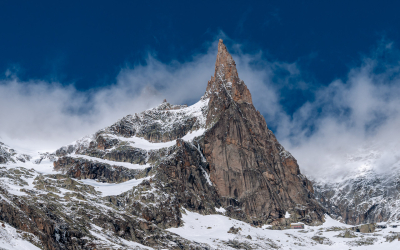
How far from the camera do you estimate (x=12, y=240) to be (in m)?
74.9

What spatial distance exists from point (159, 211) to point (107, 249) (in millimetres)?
66440

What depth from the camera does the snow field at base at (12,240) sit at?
7056cm

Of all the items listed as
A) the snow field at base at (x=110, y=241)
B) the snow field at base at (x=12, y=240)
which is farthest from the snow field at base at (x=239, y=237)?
the snow field at base at (x=12, y=240)

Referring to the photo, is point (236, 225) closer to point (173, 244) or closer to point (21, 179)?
point (173, 244)

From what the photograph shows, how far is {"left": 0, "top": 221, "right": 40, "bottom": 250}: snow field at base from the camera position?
70.6m

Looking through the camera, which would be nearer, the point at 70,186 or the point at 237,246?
the point at 237,246

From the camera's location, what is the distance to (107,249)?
4269 inches

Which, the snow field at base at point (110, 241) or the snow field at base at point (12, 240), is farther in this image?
the snow field at base at point (110, 241)

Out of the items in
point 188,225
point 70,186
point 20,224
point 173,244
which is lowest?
point 20,224

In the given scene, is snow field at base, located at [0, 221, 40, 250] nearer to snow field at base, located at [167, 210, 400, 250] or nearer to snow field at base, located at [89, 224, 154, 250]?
snow field at base, located at [89, 224, 154, 250]

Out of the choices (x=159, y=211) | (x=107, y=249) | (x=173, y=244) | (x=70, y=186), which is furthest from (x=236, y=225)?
(x=107, y=249)

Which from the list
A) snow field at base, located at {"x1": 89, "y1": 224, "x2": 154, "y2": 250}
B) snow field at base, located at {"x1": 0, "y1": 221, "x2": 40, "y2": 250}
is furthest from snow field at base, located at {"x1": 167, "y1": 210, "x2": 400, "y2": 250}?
snow field at base, located at {"x1": 0, "y1": 221, "x2": 40, "y2": 250}

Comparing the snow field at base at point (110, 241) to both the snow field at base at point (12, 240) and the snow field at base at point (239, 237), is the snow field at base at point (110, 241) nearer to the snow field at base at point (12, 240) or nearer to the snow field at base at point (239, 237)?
the snow field at base at point (12, 240)

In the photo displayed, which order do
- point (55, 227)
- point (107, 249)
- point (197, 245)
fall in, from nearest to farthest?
1. point (55, 227)
2. point (107, 249)
3. point (197, 245)
